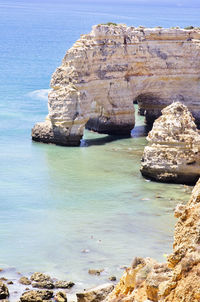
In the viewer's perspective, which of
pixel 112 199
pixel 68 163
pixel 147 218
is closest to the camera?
pixel 147 218

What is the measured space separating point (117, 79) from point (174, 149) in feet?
42.1

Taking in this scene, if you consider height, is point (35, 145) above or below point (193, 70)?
below

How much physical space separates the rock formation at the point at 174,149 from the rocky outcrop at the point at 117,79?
30.2 ft

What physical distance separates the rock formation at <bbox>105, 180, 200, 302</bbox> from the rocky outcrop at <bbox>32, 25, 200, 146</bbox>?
106 feet

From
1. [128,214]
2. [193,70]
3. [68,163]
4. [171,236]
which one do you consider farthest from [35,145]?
[171,236]

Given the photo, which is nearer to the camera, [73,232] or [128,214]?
[73,232]

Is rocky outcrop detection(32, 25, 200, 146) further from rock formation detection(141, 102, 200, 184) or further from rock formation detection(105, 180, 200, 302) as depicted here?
rock formation detection(105, 180, 200, 302)

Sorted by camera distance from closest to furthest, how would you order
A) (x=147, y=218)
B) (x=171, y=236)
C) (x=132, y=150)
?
1. (x=171, y=236)
2. (x=147, y=218)
3. (x=132, y=150)

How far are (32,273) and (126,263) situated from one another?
10.3 ft

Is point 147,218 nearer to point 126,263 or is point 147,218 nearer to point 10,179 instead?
point 126,263

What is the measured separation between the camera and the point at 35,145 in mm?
45438

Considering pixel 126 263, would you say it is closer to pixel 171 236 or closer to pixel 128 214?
pixel 171 236

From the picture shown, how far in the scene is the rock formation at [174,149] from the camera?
36.1 meters

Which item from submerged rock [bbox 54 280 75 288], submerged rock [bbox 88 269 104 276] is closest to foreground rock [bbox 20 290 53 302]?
submerged rock [bbox 54 280 75 288]
